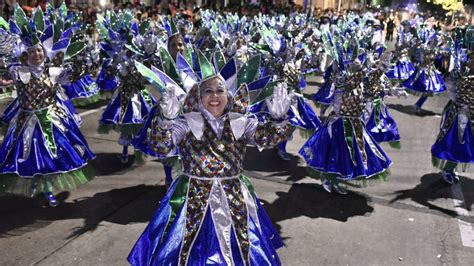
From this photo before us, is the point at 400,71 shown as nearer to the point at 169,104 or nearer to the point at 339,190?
the point at 339,190

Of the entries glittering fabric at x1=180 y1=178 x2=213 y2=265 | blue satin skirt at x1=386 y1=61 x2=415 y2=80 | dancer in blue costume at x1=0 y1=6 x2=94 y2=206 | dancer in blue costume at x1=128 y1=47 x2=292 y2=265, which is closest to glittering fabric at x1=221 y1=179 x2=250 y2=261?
dancer in blue costume at x1=128 y1=47 x2=292 y2=265

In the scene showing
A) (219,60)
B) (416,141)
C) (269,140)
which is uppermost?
(219,60)

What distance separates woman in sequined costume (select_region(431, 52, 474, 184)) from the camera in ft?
21.0

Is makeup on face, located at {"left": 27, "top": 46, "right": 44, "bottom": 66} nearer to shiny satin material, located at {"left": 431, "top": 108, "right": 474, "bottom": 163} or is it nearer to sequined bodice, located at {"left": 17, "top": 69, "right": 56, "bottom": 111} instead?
sequined bodice, located at {"left": 17, "top": 69, "right": 56, "bottom": 111}

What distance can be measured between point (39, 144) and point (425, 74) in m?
9.77

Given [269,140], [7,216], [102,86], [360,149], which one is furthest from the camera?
[102,86]

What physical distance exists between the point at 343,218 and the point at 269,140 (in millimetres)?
2527

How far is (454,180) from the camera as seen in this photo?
6.93 meters

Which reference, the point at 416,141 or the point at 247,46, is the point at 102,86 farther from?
the point at 416,141

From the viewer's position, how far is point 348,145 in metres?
5.85

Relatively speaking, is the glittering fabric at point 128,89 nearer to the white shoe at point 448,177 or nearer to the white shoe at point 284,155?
the white shoe at point 284,155

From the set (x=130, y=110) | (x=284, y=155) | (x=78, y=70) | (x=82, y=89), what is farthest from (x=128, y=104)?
(x=82, y=89)

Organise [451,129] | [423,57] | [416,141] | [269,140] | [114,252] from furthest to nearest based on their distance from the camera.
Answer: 1. [423,57]
2. [416,141]
3. [451,129]
4. [114,252]
5. [269,140]

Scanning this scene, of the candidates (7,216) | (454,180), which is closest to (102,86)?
(7,216)
